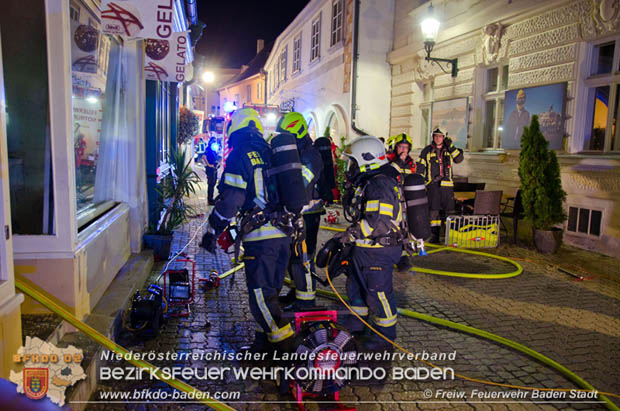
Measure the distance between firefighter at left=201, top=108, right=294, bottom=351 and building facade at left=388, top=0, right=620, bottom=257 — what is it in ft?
21.6

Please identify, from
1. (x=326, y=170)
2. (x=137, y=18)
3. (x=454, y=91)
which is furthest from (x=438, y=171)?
(x=137, y=18)

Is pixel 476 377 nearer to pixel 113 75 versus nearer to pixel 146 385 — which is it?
pixel 146 385

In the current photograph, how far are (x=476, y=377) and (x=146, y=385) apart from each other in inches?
109

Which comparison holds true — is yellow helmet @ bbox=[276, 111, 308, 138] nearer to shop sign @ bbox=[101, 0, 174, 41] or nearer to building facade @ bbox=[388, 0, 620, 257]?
shop sign @ bbox=[101, 0, 174, 41]

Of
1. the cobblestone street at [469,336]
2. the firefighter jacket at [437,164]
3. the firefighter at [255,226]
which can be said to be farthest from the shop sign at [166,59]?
the firefighter jacket at [437,164]

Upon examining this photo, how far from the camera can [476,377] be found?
3844 mm

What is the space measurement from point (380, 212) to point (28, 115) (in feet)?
10.2

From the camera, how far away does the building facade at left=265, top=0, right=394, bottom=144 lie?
1524 cm

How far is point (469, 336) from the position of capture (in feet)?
15.3

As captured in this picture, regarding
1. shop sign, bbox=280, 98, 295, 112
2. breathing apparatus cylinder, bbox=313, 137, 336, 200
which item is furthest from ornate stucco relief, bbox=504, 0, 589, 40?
shop sign, bbox=280, 98, 295, 112

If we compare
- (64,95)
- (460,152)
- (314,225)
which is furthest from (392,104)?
(64,95)

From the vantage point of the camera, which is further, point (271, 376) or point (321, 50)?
Result: point (321, 50)

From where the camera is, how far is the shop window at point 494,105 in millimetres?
10156

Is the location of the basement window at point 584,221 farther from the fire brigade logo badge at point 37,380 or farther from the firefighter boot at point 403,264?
the fire brigade logo badge at point 37,380
